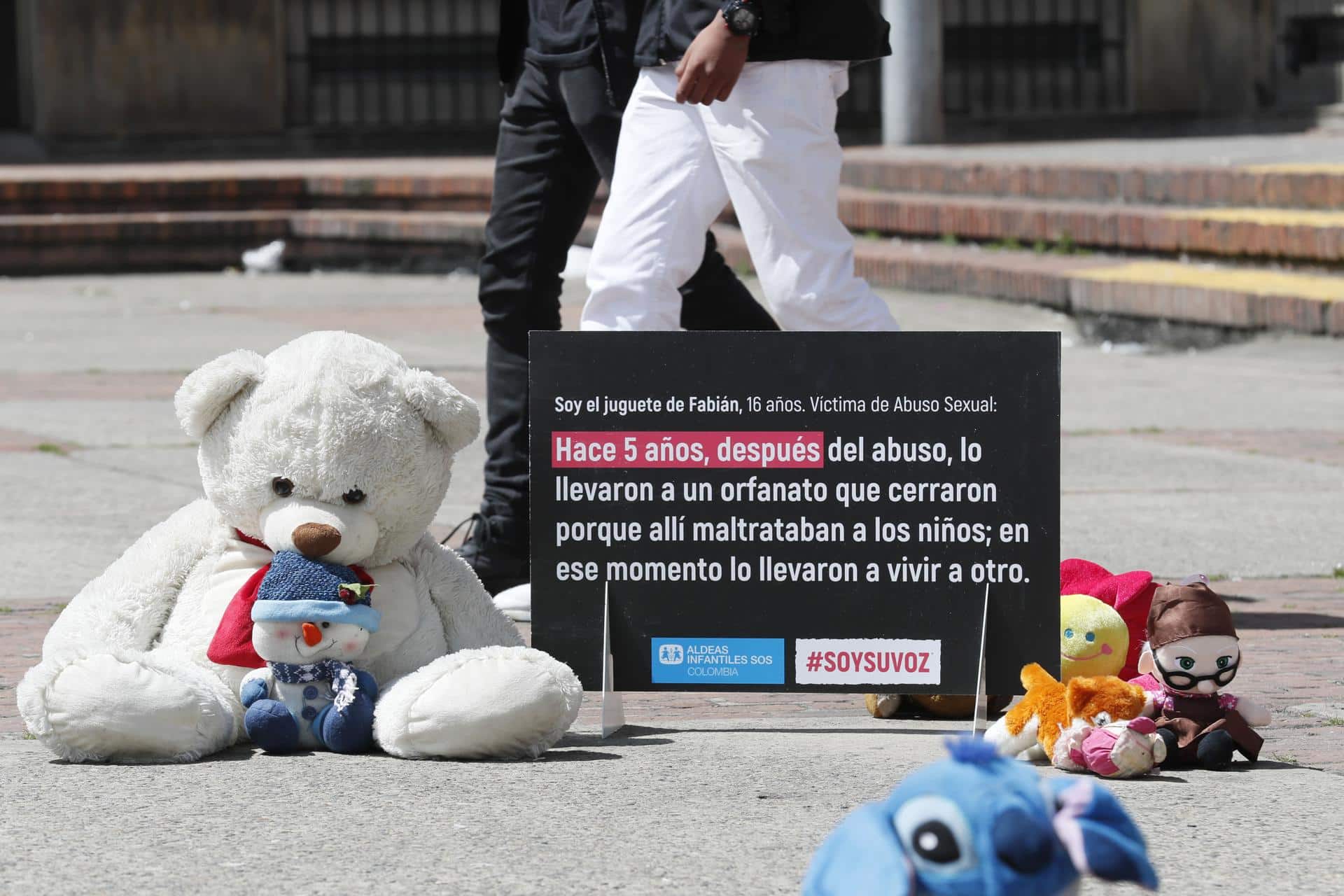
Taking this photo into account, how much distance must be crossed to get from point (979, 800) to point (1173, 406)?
21.0ft

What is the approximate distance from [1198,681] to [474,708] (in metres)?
1.08

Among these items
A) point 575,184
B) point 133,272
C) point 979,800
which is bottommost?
point 133,272

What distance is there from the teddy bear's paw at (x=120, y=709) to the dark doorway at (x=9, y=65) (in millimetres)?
17198

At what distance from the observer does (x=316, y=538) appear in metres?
3.28

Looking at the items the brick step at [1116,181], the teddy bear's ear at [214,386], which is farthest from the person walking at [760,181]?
the brick step at [1116,181]

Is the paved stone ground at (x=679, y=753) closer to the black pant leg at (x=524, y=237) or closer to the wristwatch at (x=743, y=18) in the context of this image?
the black pant leg at (x=524, y=237)

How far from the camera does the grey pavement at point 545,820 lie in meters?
2.64

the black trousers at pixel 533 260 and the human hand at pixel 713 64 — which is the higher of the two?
the human hand at pixel 713 64

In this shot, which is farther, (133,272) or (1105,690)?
(133,272)

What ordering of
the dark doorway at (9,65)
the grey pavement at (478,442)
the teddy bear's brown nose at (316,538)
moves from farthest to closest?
the dark doorway at (9,65)
the grey pavement at (478,442)
the teddy bear's brown nose at (316,538)

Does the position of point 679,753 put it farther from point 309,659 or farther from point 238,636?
point 238,636

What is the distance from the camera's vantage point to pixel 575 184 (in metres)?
4.80

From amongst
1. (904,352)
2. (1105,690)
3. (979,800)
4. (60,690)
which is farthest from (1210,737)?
(60,690)

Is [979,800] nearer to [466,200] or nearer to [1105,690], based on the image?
[1105,690]
